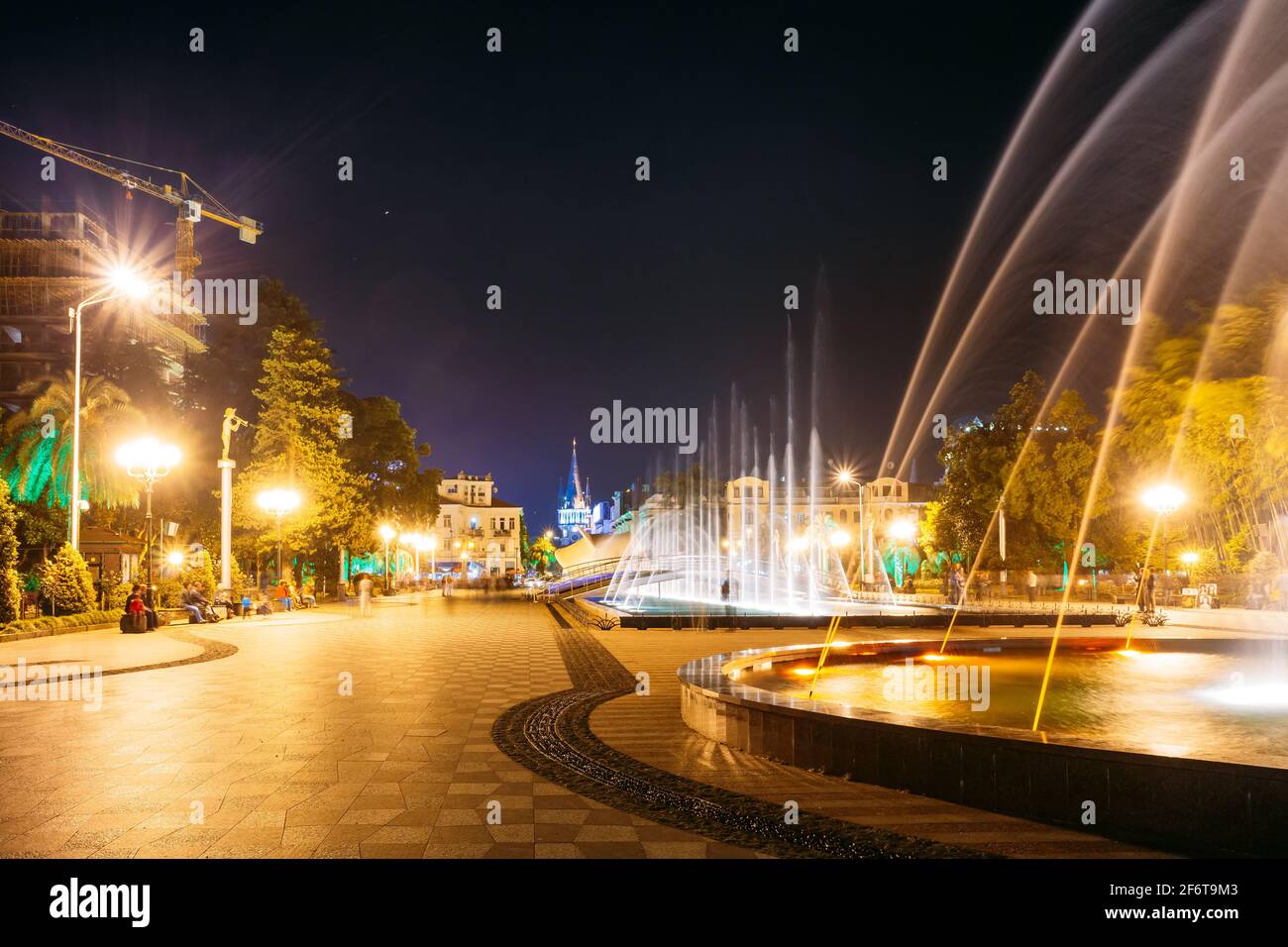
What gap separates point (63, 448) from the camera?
3841 cm

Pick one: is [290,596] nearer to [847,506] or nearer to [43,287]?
[43,287]

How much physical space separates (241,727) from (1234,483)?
3080 cm

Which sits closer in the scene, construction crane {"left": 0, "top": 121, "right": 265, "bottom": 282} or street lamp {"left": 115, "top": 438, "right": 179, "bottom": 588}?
street lamp {"left": 115, "top": 438, "right": 179, "bottom": 588}

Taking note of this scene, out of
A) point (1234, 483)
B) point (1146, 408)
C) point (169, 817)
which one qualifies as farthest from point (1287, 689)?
point (1146, 408)

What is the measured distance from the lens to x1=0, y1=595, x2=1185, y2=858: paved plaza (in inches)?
226

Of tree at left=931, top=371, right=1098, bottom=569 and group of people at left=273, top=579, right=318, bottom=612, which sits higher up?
tree at left=931, top=371, right=1098, bottom=569

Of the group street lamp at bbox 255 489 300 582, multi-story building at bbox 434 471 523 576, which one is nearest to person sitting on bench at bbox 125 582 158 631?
street lamp at bbox 255 489 300 582

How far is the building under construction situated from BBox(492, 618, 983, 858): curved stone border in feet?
183

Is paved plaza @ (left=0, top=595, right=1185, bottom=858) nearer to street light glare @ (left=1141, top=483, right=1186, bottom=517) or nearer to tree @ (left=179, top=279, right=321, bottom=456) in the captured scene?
street light glare @ (left=1141, top=483, right=1186, bottom=517)

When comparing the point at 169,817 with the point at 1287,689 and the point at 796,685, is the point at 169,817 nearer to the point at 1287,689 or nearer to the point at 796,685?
the point at 796,685

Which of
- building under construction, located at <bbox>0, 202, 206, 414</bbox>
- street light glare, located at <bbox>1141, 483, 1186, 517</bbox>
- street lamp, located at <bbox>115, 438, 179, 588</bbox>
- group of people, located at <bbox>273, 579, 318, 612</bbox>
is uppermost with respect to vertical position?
building under construction, located at <bbox>0, 202, 206, 414</bbox>

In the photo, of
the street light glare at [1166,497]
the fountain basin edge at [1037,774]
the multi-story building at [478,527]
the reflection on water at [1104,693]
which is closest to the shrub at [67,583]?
the reflection on water at [1104,693]

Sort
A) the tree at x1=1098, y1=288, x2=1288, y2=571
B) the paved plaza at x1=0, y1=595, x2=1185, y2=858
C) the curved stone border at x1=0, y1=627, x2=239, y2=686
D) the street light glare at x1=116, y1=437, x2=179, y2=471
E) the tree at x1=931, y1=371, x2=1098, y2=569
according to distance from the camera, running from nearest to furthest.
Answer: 1. the paved plaza at x1=0, y1=595, x2=1185, y2=858
2. the curved stone border at x1=0, y1=627, x2=239, y2=686
3. the street light glare at x1=116, y1=437, x2=179, y2=471
4. the tree at x1=1098, y1=288, x2=1288, y2=571
5. the tree at x1=931, y1=371, x2=1098, y2=569
